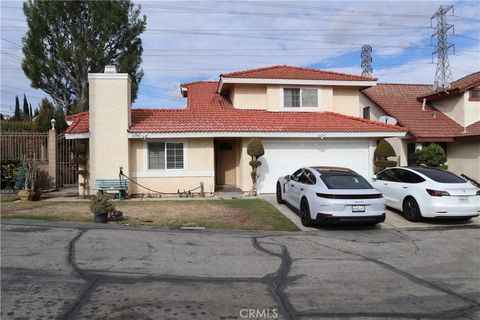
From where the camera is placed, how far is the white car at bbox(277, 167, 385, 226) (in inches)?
387

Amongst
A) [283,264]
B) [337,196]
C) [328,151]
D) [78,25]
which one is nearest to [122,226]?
[283,264]

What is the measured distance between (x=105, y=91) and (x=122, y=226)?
779 cm

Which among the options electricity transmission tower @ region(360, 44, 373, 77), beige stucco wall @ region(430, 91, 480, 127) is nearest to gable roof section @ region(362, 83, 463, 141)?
beige stucco wall @ region(430, 91, 480, 127)

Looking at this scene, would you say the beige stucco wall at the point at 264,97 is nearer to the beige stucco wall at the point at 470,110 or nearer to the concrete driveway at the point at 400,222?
the beige stucco wall at the point at 470,110

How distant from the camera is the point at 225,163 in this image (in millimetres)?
18859

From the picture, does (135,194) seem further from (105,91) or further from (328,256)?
(328,256)

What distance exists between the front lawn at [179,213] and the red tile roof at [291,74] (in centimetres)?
704

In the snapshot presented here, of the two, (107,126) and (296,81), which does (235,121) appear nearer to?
(296,81)

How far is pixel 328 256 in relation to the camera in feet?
24.8

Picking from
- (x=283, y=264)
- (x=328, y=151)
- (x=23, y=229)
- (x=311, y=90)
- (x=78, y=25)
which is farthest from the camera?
(x=78, y=25)

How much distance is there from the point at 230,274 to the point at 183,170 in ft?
35.4

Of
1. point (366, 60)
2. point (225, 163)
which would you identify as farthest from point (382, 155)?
point (366, 60)

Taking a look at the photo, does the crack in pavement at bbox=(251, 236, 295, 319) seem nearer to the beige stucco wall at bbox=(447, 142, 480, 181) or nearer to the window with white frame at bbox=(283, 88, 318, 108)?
the window with white frame at bbox=(283, 88, 318, 108)

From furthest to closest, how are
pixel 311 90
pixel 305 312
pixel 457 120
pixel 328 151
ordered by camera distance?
pixel 457 120, pixel 311 90, pixel 328 151, pixel 305 312
